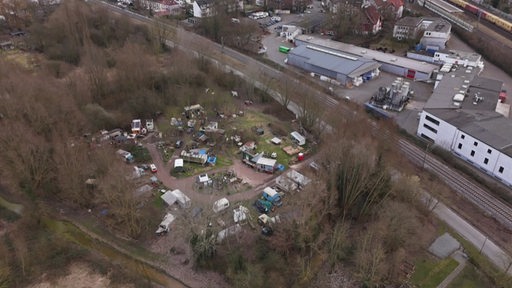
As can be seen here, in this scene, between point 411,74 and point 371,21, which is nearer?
point 411,74

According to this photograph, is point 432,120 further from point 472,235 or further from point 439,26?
point 439,26

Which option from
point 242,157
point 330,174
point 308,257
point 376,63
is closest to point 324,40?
point 376,63

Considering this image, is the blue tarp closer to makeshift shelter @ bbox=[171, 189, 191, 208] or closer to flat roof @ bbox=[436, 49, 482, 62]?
makeshift shelter @ bbox=[171, 189, 191, 208]

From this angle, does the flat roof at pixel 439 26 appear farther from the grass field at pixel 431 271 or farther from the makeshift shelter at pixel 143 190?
the makeshift shelter at pixel 143 190

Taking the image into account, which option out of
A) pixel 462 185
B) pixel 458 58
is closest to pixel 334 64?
pixel 458 58

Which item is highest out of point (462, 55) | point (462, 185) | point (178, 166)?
point (462, 55)

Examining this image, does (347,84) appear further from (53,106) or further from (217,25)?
(53,106)
